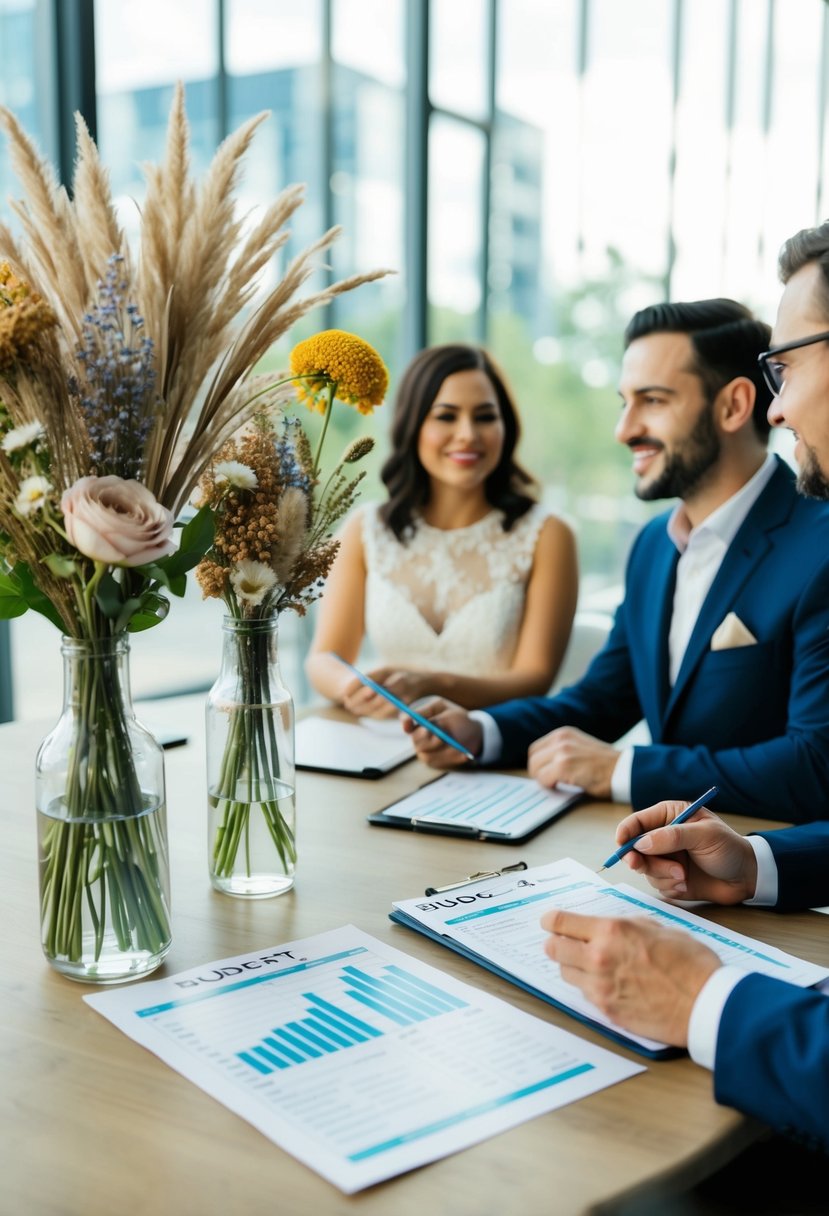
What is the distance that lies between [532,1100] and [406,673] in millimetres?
1502

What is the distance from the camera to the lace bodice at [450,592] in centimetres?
313

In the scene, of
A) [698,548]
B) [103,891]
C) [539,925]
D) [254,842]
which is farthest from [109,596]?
[698,548]

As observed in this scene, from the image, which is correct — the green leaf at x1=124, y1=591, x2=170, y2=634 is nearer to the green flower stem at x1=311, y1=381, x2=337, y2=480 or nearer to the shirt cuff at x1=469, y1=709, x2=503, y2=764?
the green flower stem at x1=311, y1=381, x2=337, y2=480

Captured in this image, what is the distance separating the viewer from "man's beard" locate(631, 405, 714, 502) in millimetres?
2350

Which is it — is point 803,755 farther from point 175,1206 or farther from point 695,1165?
point 175,1206

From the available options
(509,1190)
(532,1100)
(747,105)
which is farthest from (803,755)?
(747,105)

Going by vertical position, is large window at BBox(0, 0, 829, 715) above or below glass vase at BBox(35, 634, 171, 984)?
above

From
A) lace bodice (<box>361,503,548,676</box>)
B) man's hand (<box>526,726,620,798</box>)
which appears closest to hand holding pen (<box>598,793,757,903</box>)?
man's hand (<box>526,726,620,798</box>)

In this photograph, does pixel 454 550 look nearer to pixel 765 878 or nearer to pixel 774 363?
pixel 774 363

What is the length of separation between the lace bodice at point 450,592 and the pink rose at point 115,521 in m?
2.09

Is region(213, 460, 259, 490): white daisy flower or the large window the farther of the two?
the large window

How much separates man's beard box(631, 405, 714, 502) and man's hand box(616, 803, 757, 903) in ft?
3.73

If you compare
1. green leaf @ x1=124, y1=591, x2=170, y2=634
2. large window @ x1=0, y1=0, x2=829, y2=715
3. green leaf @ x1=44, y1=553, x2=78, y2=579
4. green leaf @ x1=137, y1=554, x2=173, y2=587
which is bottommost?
green leaf @ x1=124, y1=591, x2=170, y2=634

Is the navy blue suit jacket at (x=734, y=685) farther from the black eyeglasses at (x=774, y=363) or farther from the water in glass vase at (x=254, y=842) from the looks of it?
the water in glass vase at (x=254, y=842)
